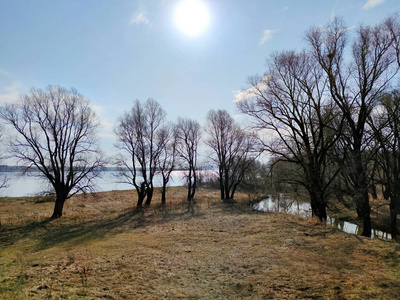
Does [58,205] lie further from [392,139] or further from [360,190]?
[392,139]

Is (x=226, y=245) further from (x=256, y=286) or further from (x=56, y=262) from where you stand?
(x=56, y=262)

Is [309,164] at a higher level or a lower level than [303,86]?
lower

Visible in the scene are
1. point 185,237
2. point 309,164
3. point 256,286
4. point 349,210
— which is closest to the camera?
point 256,286

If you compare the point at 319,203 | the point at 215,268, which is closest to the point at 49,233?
the point at 215,268

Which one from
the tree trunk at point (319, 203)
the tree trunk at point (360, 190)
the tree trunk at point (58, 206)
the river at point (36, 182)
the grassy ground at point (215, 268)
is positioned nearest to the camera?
the grassy ground at point (215, 268)

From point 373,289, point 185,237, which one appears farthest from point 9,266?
point 373,289

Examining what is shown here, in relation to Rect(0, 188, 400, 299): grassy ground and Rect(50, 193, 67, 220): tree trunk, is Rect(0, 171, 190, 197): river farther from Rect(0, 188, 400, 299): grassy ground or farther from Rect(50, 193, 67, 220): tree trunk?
Rect(0, 188, 400, 299): grassy ground

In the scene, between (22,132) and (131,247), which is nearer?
(131,247)

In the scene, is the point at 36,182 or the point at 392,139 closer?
the point at 392,139

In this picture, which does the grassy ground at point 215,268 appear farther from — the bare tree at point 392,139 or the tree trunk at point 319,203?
the bare tree at point 392,139

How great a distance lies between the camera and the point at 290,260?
674 centimetres

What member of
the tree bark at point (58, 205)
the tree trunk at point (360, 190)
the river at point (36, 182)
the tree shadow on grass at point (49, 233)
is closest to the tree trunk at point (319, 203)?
the tree trunk at point (360, 190)

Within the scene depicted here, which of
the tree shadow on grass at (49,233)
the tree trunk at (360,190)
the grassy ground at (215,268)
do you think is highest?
the tree trunk at (360,190)

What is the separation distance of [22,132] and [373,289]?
21920 millimetres
